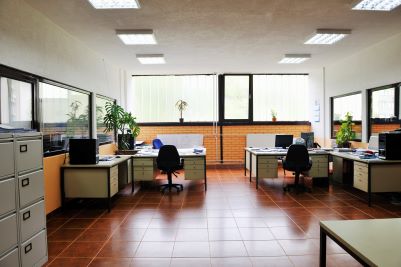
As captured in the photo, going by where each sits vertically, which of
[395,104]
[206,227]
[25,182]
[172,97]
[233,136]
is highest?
[172,97]

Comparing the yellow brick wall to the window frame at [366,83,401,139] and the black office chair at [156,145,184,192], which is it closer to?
the window frame at [366,83,401,139]

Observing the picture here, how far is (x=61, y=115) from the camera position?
5219mm

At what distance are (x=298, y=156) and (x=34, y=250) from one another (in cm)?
485

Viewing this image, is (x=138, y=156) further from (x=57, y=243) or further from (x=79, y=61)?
(x=57, y=243)

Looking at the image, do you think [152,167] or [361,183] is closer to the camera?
[361,183]

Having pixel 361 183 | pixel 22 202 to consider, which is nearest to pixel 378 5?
pixel 361 183

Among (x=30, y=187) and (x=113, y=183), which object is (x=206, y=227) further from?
(x=30, y=187)

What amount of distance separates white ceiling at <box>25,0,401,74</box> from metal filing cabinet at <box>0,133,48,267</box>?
7.46ft

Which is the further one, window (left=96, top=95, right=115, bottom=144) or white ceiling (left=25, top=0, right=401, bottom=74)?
window (left=96, top=95, right=115, bottom=144)

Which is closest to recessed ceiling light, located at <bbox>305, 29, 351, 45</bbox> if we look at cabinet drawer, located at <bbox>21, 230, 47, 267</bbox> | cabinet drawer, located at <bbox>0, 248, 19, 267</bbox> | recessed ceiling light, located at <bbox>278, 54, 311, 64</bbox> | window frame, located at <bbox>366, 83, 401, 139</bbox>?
recessed ceiling light, located at <bbox>278, 54, 311, 64</bbox>

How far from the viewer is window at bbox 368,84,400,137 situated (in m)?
5.68

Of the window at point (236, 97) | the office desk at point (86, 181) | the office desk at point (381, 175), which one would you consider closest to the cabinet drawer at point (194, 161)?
the office desk at point (86, 181)

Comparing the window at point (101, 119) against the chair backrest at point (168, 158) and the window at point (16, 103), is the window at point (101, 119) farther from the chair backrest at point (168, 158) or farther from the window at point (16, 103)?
the window at point (16, 103)

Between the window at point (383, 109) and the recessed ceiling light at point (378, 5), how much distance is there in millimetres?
2090
